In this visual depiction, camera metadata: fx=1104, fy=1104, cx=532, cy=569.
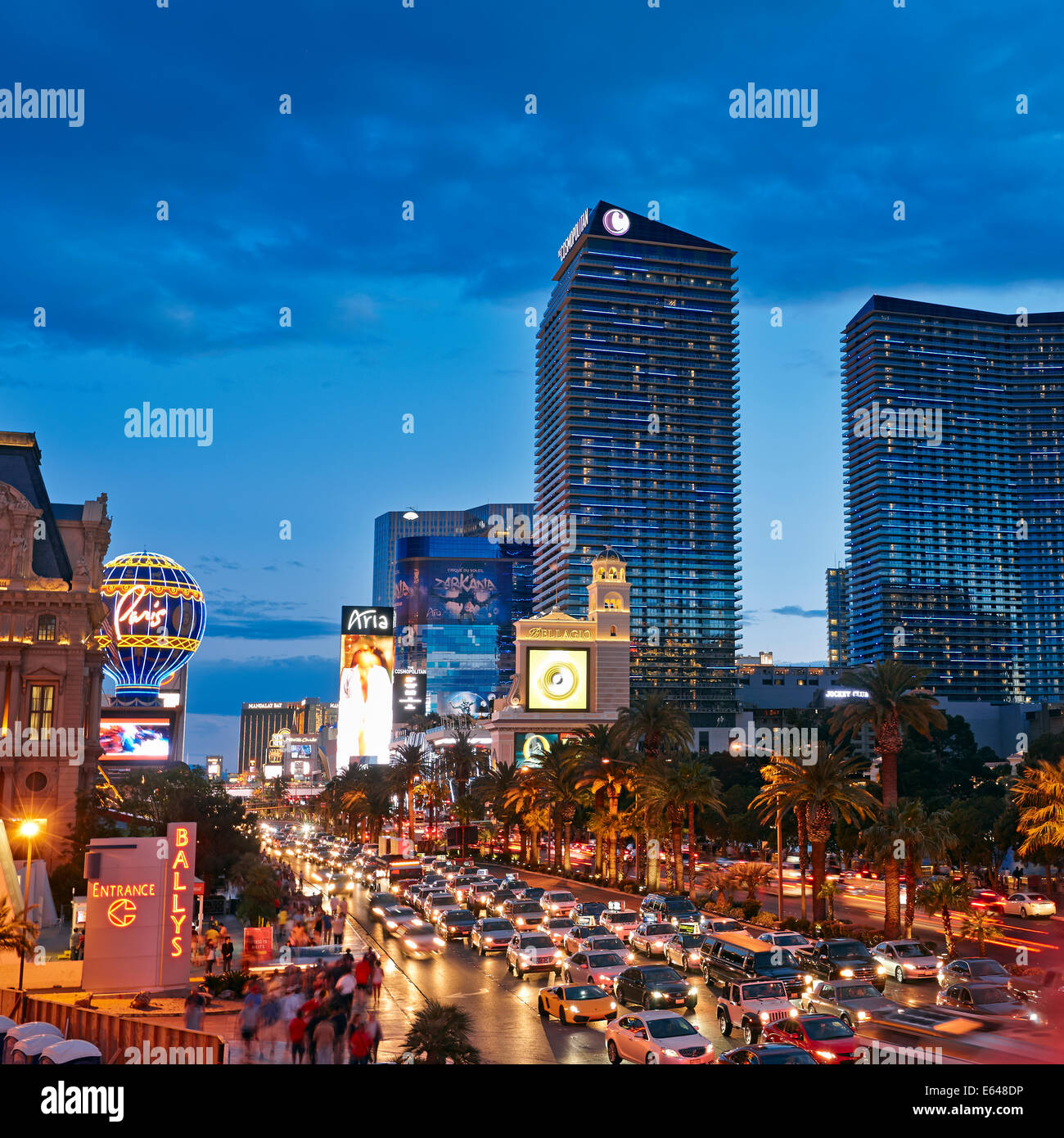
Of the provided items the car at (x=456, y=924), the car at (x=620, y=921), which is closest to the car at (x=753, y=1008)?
the car at (x=620, y=921)

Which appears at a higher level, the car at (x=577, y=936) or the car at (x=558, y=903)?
the car at (x=577, y=936)

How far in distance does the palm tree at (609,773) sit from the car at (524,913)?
56.2ft

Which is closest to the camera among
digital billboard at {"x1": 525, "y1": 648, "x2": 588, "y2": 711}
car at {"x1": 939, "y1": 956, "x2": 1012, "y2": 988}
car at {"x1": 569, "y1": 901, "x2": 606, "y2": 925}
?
car at {"x1": 939, "y1": 956, "x2": 1012, "y2": 988}

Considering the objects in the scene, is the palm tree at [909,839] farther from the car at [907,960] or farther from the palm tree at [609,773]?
the palm tree at [609,773]

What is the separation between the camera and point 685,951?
3481cm

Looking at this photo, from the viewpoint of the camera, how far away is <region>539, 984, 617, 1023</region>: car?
26.5m

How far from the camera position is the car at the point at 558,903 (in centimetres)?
4828

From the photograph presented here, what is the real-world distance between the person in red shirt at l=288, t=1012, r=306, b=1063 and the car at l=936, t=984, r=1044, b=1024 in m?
14.7

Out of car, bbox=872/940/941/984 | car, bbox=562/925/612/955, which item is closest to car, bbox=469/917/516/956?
car, bbox=562/925/612/955

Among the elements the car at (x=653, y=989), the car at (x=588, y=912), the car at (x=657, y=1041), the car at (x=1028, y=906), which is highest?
the car at (x=657, y=1041)

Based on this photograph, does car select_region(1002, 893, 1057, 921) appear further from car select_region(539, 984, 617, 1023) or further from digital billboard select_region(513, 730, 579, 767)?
digital billboard select_region(513, 730, 579, 767)

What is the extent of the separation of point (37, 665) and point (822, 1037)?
48925mm
